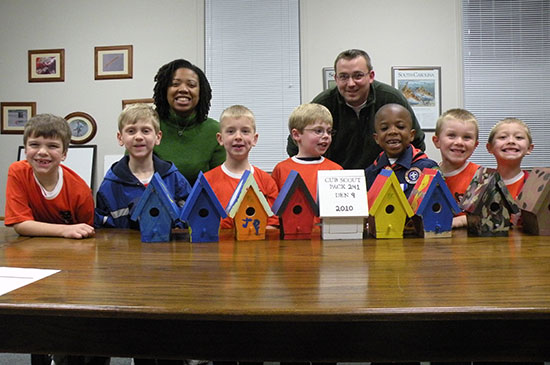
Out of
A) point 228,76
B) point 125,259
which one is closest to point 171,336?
point 125,259

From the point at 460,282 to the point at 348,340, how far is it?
282 mm

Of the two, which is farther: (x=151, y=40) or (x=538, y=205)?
(x=151, y=40)

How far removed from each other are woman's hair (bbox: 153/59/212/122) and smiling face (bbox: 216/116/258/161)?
48 cm

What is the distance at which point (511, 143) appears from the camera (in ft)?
7.32

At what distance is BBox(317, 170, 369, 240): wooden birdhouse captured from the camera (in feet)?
5.07

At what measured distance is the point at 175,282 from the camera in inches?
37.7

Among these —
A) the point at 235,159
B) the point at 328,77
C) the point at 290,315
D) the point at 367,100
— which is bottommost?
the point at 290,315

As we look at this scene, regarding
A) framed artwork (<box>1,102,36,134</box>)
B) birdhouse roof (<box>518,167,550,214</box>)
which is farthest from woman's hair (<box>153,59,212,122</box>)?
framed artwork (<box>1,102,36,134</box>)

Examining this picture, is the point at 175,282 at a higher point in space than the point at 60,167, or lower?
lower

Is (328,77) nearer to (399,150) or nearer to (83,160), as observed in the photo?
(399,150)

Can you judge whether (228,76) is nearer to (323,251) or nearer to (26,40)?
(26,40)

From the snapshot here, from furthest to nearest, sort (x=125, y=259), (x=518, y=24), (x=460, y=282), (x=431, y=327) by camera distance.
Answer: (x=518, y=24), (x=125, y=259), (x=460, y=282), (x=431, y=327)

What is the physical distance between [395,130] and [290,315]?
4.93 feet

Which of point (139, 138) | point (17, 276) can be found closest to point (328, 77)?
point (139, 138)
